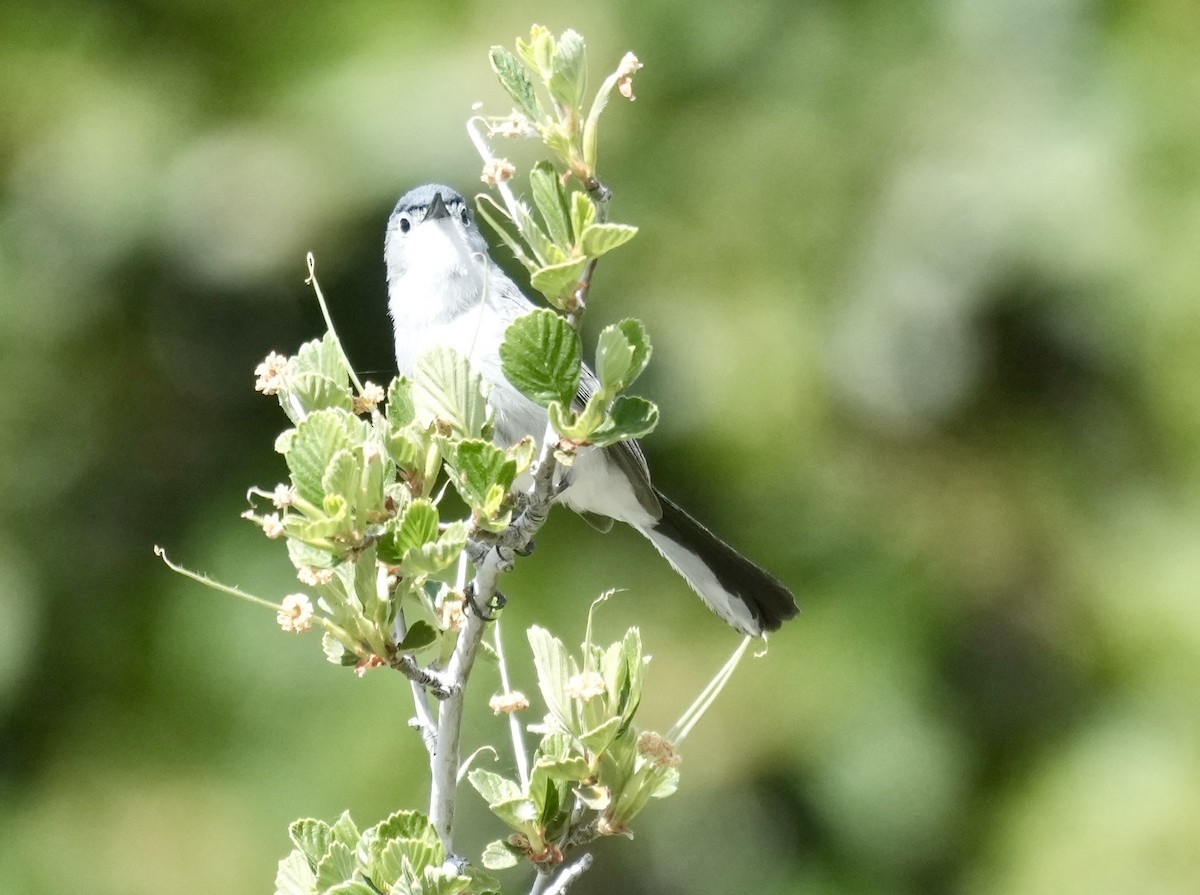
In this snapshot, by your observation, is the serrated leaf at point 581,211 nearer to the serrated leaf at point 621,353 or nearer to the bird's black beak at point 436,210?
the serrated leaf at point 621,353

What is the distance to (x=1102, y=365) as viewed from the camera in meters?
3.01

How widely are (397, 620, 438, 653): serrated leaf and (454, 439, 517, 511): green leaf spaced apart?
0.10 m

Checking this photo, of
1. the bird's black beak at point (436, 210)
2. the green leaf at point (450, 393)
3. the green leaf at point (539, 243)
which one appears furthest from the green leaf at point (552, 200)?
the bird's black beak at point (436, 210)

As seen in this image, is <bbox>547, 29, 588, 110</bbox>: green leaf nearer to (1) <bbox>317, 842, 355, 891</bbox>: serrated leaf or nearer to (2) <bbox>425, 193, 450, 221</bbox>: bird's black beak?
(1) <bbox>317, 842, 355, 891</bbox>: serrated leaf

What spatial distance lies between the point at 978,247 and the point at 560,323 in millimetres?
2081

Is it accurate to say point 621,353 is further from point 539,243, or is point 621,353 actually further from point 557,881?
point 557,881

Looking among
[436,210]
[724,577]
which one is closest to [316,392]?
[724,577]

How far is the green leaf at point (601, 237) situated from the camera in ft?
3.11

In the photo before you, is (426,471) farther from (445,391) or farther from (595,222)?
(595,222)

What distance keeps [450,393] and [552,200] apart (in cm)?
16

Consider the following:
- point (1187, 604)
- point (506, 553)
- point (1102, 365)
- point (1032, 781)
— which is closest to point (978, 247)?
point (1102, 365)

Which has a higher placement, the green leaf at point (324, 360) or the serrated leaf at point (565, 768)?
the green leaf at point (324, 360)

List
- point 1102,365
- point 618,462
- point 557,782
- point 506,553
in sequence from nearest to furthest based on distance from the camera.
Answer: point 557,782
point 506,553
point 618,462
point 1102,365

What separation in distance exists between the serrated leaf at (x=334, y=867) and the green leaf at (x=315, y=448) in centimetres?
25
